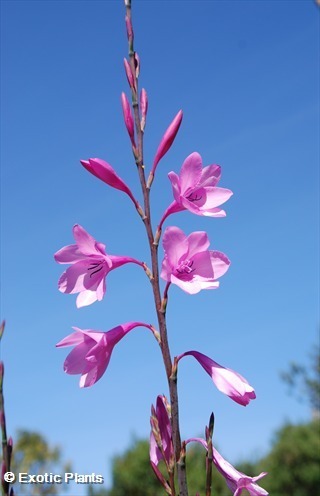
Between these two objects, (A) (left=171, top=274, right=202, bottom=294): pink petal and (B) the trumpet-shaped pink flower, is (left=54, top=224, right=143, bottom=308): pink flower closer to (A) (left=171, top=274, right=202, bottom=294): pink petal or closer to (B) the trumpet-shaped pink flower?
(A) (left=171, top=274, right=202, bottom=294): pink petal

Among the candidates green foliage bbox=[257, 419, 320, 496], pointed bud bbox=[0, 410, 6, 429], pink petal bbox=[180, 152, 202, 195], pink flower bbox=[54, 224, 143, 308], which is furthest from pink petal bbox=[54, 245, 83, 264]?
green foliage bbox=[257, 419, 320, 496]

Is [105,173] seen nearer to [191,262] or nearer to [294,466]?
[191,262]

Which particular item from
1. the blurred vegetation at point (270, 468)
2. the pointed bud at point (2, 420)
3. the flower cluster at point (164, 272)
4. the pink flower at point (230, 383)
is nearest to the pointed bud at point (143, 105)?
the flower cluster at point (164, 272)

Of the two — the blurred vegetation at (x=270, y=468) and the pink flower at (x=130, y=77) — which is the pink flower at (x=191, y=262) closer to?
the pink flower at (x=130, y=77)

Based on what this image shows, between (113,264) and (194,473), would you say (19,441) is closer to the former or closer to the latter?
(194,473)

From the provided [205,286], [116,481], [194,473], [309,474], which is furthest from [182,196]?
[309,474]
